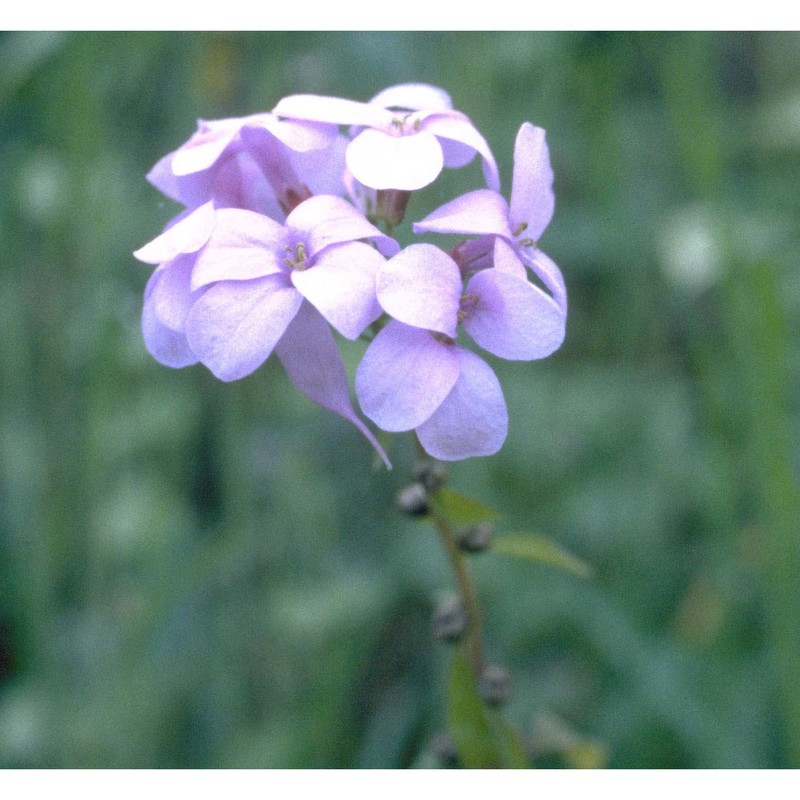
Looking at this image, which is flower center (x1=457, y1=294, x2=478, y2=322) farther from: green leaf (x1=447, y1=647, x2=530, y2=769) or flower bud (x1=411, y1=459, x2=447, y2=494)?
green leaf (x1=447, y1=647, x2=530, y2=769)

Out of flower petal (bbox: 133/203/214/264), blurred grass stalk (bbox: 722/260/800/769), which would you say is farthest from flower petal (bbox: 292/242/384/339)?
blurred grass stalk (bbox: 722/260/800/769)

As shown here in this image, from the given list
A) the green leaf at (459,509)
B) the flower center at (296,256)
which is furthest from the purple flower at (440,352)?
the green leaf at (459,509)

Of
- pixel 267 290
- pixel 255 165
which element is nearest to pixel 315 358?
pixel 267 290

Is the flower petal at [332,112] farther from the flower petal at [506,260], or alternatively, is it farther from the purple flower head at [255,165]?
the flower petal at [506,260]

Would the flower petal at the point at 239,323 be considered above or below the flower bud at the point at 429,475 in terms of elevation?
above

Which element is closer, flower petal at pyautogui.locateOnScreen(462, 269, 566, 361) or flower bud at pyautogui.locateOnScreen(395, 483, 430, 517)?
flower petal at pyautogui.locateOnScreen(462, 269, 566, 361)

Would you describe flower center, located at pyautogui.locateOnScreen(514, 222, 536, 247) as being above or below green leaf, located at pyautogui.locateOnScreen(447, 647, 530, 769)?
above

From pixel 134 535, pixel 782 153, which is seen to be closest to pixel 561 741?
pixel 134 535

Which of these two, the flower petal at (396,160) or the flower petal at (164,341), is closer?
the flower petal at (396,160)
